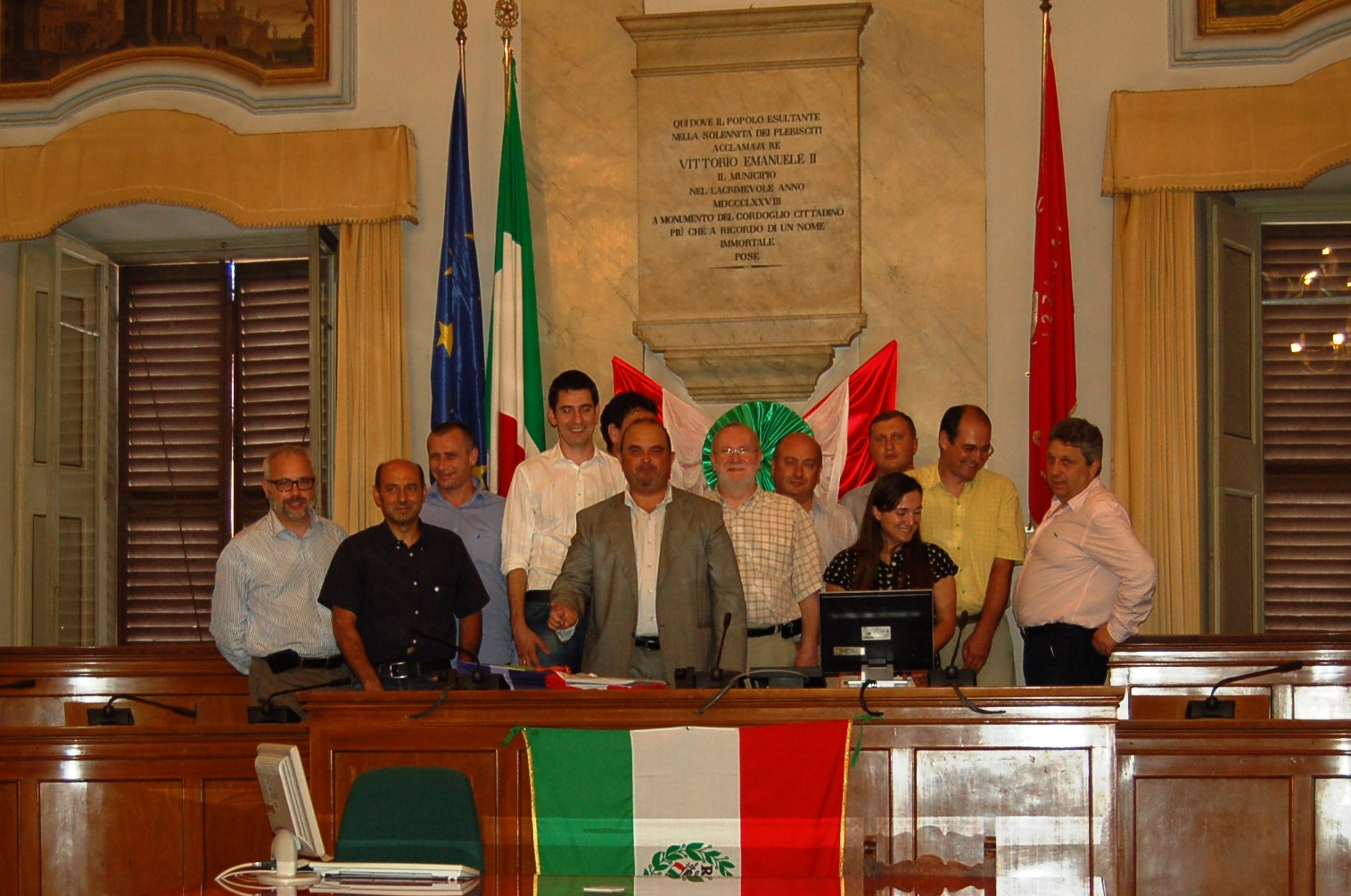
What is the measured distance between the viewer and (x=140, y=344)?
8.23 metres

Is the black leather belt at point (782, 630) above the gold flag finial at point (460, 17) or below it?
below

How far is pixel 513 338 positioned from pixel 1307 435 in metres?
3.82

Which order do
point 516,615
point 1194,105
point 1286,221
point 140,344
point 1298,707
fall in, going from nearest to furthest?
point 516,615
point 1298,707
point 1194,105
point 1286,221
point 140,344

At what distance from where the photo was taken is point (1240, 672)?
6.18m

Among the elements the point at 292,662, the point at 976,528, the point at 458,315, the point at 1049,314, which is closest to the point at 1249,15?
the point at 1049,314

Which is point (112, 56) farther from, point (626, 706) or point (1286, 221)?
point (1286, 221)

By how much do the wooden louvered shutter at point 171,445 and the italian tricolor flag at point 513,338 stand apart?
6.30 ft

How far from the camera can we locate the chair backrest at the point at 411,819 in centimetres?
381

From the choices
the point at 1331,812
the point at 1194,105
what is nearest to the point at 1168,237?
the point at 1194,105

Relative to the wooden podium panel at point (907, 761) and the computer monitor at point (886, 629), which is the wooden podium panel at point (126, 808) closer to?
the wooden podium panel at point (907, 761)

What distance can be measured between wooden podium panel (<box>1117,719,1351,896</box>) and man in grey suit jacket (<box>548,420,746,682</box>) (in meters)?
1.36

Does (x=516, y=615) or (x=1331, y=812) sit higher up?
(x=516, y=615)

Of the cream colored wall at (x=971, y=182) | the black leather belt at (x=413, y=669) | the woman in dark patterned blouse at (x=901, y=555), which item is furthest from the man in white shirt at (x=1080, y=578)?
the black leather belt at (x=413, y=669)

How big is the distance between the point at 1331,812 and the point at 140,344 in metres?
6.27
